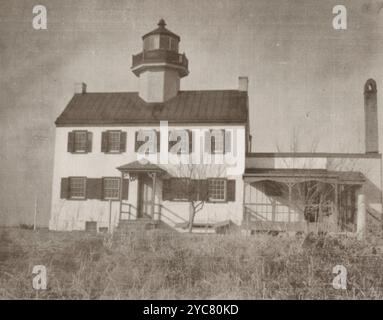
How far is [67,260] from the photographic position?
10039 mm

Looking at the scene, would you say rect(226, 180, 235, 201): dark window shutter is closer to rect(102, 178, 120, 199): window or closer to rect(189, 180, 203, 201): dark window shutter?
rect(189, 180, 203, 201): dark window shutter

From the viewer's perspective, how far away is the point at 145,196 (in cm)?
1823

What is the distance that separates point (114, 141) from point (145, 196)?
8.22 ft

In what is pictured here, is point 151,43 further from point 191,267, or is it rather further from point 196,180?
point 191,267

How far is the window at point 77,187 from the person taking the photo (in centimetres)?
1838

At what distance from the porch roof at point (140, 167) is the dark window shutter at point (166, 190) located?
576 millimetres

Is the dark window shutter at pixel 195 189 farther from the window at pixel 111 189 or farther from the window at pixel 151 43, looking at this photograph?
the window at pixel 151 43

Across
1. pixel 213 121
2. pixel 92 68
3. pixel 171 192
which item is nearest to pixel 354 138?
pixel 213 121

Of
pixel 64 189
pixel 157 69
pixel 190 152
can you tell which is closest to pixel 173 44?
pixel 157 69

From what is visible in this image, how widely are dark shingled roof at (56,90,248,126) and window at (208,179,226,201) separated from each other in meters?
2.29

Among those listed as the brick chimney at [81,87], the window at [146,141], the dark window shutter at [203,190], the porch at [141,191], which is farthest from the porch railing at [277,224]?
the brick chimney at [81,87]

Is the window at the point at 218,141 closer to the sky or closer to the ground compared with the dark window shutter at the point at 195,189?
closer to the sky

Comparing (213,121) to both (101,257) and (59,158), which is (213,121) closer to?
(59,158)

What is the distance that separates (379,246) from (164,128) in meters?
10.3
